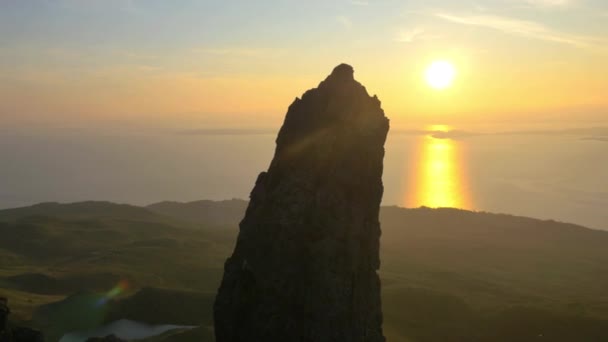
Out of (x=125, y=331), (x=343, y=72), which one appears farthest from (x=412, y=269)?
(x=343, y=72)

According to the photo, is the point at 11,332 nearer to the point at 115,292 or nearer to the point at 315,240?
the point at 315,240

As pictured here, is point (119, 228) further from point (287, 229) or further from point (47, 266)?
point (287, 229)

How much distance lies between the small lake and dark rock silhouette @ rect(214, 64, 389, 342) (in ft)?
112

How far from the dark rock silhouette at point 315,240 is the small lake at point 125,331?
112ft

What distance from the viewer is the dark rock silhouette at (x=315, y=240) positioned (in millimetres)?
23516

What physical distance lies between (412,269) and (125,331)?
212 ft

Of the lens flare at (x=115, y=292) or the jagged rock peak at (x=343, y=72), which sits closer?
the jagged rock peak at (x=343, y=72)

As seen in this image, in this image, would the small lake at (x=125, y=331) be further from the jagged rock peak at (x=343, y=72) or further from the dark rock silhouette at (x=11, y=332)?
the jagged rock peak at (x=343, y=72)

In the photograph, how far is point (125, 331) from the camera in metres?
57.8

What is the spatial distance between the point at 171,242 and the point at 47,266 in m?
26.9

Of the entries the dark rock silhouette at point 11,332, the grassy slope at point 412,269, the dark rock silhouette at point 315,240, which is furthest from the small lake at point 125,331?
the dark rock silhouette at point 315,240

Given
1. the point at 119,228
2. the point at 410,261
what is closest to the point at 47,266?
the point at 119,228

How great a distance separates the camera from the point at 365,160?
26172mm

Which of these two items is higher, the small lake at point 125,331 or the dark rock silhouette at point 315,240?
the dark rock silhouette at point 315,240
